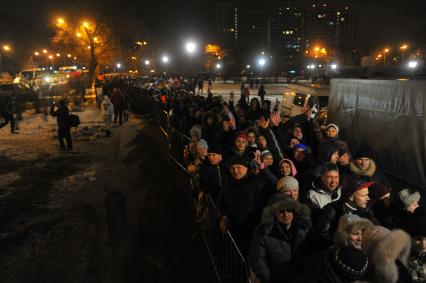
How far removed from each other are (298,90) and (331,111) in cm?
460

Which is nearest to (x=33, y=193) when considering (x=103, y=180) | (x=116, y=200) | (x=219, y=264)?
(x=103, y=180)

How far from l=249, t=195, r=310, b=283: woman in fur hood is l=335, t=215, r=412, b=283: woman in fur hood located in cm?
47

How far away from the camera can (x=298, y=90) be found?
14.5m

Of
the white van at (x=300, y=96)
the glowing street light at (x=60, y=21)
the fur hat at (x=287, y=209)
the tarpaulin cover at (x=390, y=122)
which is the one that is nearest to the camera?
the fur hat at (x=287, y=209)

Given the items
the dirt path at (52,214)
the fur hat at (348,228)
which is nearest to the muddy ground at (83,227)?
the dirt path at (52,214)

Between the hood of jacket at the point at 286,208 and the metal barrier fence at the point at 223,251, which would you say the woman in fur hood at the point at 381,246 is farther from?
the metal barrier fence at the point at 223,251

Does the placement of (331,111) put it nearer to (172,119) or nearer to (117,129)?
(172,119)

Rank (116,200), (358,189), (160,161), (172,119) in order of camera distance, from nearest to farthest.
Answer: (358,189) → (116,200) → (160,161) → (172,119)

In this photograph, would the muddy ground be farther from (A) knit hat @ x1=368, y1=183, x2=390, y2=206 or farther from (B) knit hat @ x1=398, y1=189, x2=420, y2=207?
(B) knit hat @ x1=398, y1=189, x2=420, y2=207

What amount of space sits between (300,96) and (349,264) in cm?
1220

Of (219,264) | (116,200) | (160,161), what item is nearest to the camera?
(219,264)

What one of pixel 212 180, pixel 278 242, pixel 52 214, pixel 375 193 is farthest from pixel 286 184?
pixel 52 214

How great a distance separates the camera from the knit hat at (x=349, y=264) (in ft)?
8.00

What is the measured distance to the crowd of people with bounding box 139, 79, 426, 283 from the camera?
2758 mm
